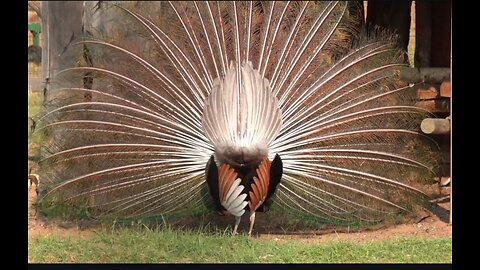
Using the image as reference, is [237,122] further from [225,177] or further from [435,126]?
[435,126]

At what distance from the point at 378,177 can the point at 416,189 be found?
29 cm

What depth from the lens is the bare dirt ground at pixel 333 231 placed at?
5629 millimetres

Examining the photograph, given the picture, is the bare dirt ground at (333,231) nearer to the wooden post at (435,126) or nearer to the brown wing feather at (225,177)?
the brown wing feather at (225,177)

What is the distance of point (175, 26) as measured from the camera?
225 inches

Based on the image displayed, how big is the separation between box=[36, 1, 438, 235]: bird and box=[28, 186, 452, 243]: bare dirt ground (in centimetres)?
11

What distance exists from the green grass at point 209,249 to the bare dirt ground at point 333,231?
13cm

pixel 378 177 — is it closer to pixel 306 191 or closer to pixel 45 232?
pixel 306 191

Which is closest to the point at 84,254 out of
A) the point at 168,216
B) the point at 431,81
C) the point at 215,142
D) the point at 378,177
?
the point at 168,216

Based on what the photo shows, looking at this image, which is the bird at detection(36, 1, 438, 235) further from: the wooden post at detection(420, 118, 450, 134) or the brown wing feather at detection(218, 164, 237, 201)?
the wooden post at detection(420, 118, 450, 134)

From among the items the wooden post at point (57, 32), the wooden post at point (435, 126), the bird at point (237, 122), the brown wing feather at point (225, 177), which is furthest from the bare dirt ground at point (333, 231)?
the wooden post at point (57, 32)

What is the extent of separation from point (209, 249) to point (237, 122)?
0.89 m

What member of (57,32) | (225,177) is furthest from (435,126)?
(57,32)

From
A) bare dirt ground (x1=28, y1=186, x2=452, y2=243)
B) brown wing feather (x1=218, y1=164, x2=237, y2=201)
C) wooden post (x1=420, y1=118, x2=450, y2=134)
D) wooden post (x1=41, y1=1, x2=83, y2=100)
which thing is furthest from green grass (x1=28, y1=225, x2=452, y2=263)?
wooden post (x1=41, y1=1, x2=83, y2=100)

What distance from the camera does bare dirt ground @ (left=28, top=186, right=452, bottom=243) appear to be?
5.63 m
